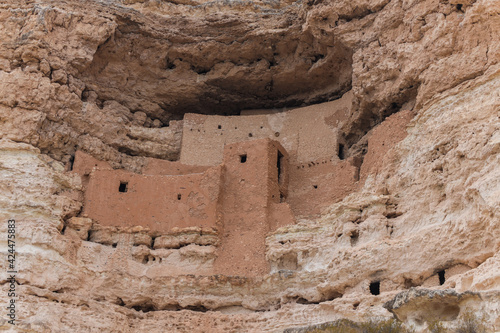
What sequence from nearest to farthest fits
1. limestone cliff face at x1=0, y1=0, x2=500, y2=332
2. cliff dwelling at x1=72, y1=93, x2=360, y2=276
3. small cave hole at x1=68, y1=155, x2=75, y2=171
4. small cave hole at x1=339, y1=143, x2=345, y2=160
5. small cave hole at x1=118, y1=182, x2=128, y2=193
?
limestone cliff face at x1=0, y1=0, x2=500, y2=332, cliff dwelling at x1=72, y1=93, x2=360, y2=276, small cave hole at x1=118, y1=182, x2=128, y2=193, small cave hole at x1=68, y1=155, x2=75, y2=171, small cave hole at x1=339, y1=143, x2=345, y2=160

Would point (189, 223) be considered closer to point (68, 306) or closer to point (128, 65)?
point (68, 306)

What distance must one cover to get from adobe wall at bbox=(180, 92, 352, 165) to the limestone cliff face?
54cm

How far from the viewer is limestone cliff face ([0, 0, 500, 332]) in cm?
1321

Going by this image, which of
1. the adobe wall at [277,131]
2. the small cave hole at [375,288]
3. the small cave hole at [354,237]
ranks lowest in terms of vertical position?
the small cave hole at [375,288]

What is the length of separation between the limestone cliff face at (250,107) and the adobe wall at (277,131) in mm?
542

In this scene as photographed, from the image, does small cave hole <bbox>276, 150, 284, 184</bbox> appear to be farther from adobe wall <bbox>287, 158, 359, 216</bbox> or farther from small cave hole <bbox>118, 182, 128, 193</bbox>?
→ small cave hole <bbox>118, 182, 128, 193</bbox>

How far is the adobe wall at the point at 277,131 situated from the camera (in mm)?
18344

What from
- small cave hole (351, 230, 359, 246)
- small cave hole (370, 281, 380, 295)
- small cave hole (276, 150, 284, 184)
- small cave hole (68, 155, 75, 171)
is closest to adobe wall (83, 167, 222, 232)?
small cave hole (68, 155, 75, 171)

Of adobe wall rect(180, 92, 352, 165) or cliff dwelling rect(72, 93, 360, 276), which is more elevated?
adobe wall rect(180, 92, 352, 165)

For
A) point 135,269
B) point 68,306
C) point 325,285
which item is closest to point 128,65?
point 135,269

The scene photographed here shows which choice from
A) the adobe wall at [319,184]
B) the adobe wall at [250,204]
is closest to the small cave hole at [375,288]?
the adobe wall at [250,204]

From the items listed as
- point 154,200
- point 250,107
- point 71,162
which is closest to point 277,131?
point 250,107

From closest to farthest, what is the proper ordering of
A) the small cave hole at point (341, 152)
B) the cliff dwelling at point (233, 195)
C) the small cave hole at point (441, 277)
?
the small cave hole at point (441, 277) < the cliff dwelling at point (233, 195) < the small cave hole at point (341, 152)

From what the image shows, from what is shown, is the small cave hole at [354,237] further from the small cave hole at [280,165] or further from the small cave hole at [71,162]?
the small cave hole at [71,162]
